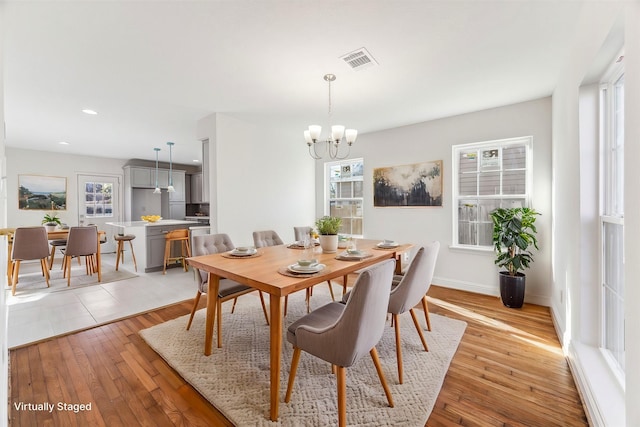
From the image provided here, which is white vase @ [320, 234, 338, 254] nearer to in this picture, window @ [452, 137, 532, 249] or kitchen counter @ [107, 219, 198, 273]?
window @ [452, 137, 532, 249]

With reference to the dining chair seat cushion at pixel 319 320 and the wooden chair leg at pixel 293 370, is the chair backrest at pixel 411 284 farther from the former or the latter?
the wooden chair leg at pixel 293 370

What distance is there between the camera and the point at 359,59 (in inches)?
91.8

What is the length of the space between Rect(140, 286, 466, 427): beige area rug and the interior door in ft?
18.9

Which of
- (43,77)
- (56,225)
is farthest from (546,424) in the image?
(56,225)

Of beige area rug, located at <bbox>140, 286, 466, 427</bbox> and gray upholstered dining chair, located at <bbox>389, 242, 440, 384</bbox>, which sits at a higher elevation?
gray upholstered dining chair, located at <bbox>389, 242, 440, 384</bbox>

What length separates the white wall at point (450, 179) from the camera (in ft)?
10.6

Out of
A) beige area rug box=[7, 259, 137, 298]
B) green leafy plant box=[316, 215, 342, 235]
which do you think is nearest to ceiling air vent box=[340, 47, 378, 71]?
green leafy plant box=[316, 215, 342, 235]

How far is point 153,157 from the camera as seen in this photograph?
6.93m

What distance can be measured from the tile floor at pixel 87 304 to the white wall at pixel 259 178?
1.14 meters

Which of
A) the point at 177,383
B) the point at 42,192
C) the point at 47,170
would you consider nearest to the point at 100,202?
the point at 42,192

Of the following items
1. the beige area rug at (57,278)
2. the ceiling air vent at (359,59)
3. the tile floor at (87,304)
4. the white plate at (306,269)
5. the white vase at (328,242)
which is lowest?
the tile floor at (87,304)

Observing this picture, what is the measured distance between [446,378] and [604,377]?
2.80 feet

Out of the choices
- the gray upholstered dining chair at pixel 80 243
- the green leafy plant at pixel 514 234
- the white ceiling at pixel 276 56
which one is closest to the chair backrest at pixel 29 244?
the gray upholstered dining chair at pixel 80 243

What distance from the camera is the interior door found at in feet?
21.6
